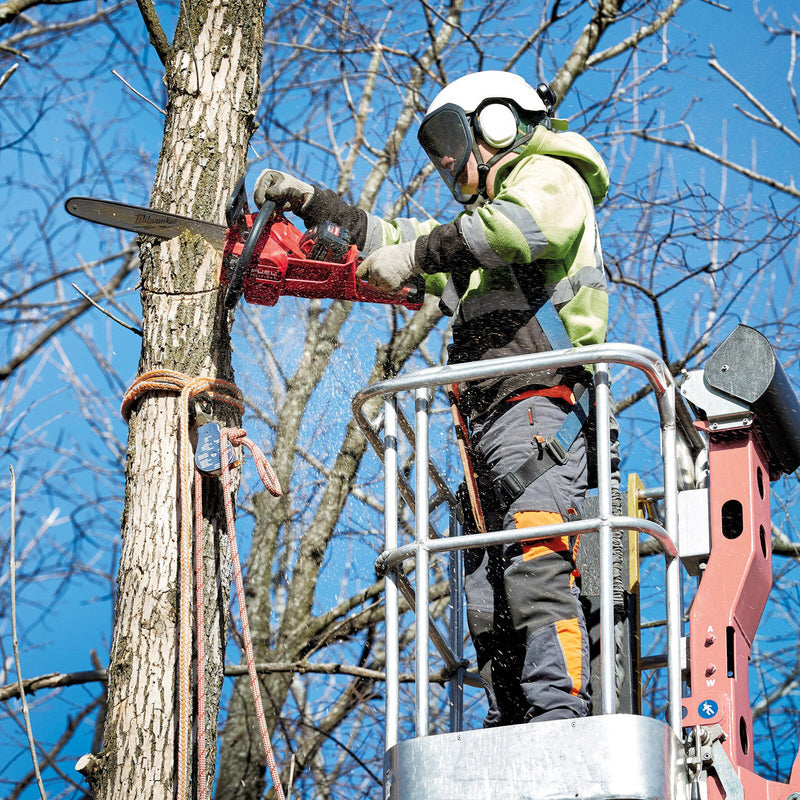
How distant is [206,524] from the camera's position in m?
3.76

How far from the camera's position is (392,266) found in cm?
381

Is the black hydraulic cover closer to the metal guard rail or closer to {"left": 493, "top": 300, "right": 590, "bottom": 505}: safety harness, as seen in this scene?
the metal guard rail

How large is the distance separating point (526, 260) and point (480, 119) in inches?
24.5

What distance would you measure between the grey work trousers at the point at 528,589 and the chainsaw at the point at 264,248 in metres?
0.84

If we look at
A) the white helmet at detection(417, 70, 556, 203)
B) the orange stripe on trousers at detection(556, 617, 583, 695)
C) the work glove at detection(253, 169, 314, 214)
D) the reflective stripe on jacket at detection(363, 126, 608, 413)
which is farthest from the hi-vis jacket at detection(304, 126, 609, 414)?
the orange stripe on trousers at detection(556, 617, 583, 695)

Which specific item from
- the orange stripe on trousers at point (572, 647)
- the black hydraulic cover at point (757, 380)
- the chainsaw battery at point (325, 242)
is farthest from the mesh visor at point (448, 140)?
the orange stripe on trousers at point (572, 647)

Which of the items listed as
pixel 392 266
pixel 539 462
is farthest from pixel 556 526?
pixel 392 266

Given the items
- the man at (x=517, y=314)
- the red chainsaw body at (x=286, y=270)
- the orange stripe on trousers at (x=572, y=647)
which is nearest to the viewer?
the orange stripe on trousers at (x=572, y=647)

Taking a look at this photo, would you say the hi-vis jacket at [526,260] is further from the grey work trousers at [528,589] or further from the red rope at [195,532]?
the red rope at [195,532]

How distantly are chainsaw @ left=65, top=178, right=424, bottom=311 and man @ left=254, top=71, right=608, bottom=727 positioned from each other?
0.30 ft

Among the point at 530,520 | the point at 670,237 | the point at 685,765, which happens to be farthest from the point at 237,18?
the point at 670,237

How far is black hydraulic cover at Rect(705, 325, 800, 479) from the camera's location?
3.05 meters

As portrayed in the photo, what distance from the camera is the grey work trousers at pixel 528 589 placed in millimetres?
3006

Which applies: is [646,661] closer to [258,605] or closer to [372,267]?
[372,267]
